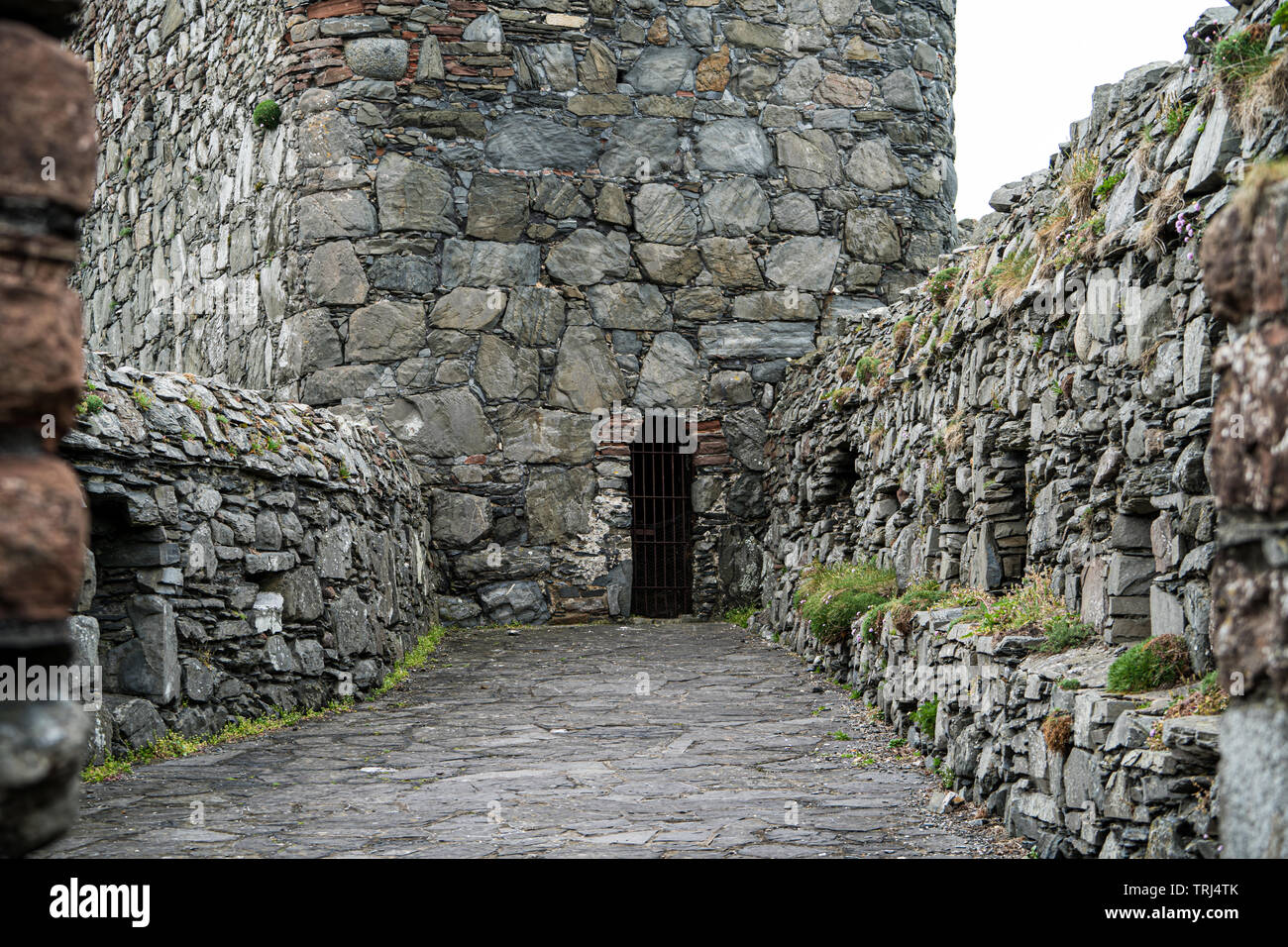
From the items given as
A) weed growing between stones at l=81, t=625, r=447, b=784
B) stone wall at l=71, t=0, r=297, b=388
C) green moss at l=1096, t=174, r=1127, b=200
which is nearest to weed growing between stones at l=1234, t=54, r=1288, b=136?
green moss at l=1096, t=174, r=1127, b=200

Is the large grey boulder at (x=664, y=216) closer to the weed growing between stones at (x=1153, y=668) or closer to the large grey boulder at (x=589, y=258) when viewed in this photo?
the large grey boulder at (x=589, y=258)

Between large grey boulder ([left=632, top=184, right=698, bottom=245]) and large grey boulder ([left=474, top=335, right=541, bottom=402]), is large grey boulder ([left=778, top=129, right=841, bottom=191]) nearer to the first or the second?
large grey boulder ([left=632, top=184, right=698, bottom=245])

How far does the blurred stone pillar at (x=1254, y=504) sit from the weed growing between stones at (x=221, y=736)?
4848 mm

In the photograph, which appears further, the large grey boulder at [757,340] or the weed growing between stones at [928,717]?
the large grey boulder at [757,340]

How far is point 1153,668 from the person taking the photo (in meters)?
4.06

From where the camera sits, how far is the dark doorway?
1191cm

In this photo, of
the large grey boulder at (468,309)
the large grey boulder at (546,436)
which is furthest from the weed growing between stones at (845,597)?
the large grey boulder at (468,309)

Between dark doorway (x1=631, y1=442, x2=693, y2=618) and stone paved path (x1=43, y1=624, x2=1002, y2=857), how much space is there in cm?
321

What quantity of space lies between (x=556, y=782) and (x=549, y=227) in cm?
708

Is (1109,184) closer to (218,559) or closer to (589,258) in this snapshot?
(218,559)

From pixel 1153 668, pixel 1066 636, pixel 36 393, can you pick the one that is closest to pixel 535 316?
pixel 1066 636

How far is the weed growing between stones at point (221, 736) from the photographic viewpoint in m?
5.56

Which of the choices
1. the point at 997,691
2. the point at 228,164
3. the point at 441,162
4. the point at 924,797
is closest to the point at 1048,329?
the point at 997,691

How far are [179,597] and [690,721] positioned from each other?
9.50 ft
